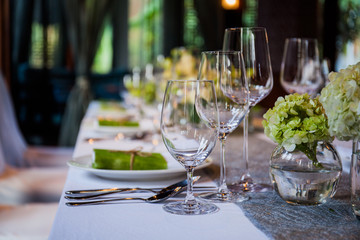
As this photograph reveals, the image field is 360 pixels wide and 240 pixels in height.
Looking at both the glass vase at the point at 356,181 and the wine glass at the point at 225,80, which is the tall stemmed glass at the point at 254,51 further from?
the glass vase at the point at 356,181

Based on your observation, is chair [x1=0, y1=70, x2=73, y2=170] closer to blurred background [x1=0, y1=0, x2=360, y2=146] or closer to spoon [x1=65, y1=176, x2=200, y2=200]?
spoon [x1=65, y1=176, x2=200, y2=200]

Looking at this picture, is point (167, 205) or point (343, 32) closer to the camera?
point (167, 205)

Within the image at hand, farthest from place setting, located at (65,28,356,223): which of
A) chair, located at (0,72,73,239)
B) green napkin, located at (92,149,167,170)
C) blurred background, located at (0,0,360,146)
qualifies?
blurred background, located at (0,0,360,146)

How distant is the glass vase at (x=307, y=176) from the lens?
35.3 inches

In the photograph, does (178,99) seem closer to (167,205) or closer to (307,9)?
(167,205)

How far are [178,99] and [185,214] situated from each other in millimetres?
203

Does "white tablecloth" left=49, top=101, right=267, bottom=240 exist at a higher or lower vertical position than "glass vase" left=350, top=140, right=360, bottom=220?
lower

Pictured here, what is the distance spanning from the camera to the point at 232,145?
1760 mm

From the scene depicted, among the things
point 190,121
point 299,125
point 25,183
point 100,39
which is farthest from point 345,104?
point 100,39

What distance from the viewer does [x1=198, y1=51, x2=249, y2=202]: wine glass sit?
1021 millimetres

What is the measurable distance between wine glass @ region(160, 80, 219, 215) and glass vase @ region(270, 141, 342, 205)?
0.47ft

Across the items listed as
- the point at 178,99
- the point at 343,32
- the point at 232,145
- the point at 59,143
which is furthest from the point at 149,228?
the point at 343,32

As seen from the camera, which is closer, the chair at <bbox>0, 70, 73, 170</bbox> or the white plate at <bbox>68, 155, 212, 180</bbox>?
the white plate at <bbox>68, 155, 212, 180</bbox>

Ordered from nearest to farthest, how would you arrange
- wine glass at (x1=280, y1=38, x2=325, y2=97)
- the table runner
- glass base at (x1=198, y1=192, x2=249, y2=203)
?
the table runner
glass base at (x1=198, y1=192, x2=249, y2=203)
wine glass at (x1=280, y1=38, x2=325, y2=97)
